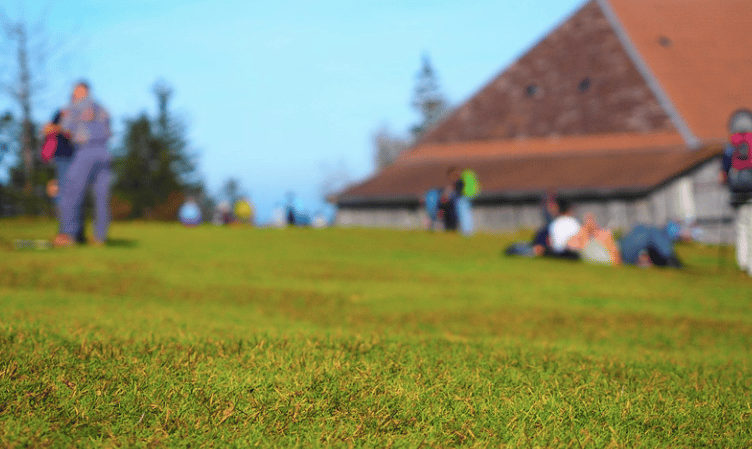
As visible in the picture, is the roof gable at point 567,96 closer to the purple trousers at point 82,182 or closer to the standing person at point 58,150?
the purple trousers at point 82,182

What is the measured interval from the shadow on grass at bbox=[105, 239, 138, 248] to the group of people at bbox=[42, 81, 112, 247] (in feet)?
2.33

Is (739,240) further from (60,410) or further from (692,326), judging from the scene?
(60,410)

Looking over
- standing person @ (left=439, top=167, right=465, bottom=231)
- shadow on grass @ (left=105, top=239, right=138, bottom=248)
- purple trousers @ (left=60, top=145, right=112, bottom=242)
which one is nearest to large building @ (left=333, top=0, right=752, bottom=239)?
standing person @ (left=439, top=167, right=465, bottom=231)

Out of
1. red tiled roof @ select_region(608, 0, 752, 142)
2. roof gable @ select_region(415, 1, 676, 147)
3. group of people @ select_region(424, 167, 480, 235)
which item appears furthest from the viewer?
roof gable @ select_region(415, 1, 676, 147)

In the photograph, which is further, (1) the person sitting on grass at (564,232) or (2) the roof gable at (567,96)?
(2) the roof gable at (567,96)

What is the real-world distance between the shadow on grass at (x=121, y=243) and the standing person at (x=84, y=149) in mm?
888

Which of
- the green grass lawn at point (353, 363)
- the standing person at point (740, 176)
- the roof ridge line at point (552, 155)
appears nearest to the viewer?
the green grass lawn at point (353, 363)

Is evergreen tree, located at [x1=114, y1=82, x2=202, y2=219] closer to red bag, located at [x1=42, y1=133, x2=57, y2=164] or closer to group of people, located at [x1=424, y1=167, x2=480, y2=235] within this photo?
group of people, located at [x1=424, y1=167, x2=480, y2=235]

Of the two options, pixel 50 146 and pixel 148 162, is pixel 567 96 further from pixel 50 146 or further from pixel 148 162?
pixel 148 162

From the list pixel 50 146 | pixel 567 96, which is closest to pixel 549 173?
pixel 567 96

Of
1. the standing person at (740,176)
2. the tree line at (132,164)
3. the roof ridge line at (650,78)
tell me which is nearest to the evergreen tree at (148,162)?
the tree line at (132,164)

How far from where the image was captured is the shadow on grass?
14.7m

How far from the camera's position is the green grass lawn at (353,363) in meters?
3.51

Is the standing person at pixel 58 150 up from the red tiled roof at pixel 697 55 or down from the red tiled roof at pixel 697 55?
down
